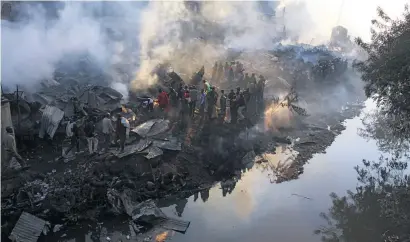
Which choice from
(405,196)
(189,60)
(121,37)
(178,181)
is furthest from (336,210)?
(121,37)

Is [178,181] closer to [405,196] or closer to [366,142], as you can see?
[405,196]

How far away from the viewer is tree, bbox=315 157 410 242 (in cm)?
869

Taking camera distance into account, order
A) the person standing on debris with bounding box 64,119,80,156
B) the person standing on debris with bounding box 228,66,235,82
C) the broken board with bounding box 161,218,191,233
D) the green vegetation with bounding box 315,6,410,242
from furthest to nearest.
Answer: the person standing on debris with bounding box 228,66,235,82 < the person standing on debris with bounding box 64,119,80,156 < the green vegetation with bounding box 315,6,410,242 < the broken board with bounding box 161,218,191,233

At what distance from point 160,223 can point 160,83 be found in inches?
344

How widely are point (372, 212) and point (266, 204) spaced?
102 inches

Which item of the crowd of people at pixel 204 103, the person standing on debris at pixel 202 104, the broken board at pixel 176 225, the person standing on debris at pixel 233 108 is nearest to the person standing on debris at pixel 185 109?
the crowd of people at pixel 204 103

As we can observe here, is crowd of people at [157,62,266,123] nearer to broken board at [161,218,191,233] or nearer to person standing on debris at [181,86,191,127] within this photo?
person standing on debris at [181,86,191,127]

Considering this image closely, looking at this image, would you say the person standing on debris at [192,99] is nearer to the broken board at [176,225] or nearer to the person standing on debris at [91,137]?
the person standing on debris at [91,137]

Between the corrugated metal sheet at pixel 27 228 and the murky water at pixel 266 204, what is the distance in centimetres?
98

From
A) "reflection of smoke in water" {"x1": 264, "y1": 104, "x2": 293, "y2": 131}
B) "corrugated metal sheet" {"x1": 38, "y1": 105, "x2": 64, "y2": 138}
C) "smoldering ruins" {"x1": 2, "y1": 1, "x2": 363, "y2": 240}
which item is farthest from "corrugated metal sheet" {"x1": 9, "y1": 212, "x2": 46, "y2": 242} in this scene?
"reflection of smoke in water" {"x1": 264, "y1": 104, "x2": 293, "y2": 131}

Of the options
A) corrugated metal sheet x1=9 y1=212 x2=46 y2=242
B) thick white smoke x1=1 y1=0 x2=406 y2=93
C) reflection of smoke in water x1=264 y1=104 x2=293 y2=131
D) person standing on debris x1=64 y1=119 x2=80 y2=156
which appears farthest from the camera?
reflection of smoke in water x1=264 y1=104 x2=293 y2=131

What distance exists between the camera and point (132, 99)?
578 inches

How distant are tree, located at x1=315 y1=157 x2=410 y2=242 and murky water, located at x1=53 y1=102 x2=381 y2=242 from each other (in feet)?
1.00

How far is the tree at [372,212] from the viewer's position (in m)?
8.69
